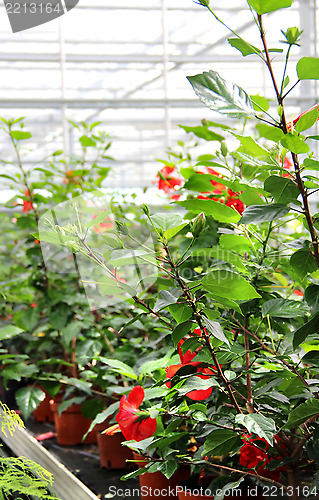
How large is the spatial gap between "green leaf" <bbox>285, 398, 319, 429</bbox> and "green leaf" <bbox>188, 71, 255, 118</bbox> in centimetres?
32

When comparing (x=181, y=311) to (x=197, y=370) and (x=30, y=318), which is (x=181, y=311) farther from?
(x=30, y=318)

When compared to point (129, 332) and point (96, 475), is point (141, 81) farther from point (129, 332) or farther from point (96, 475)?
point (96, 475)

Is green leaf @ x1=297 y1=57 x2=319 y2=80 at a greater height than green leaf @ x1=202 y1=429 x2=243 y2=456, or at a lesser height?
greater

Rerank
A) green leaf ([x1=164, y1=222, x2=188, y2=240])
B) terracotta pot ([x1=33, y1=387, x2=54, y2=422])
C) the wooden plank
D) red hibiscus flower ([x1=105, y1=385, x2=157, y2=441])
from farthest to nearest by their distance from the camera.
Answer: terracotta pot ([x1=33, y1=387, x2=54, y2=422])
the wooden plank
red hibiscus flower ([x1=105, y1=385, x2=157, y2=441])
green leaf ([x1=164, y1=222, x2=188, y2=240])

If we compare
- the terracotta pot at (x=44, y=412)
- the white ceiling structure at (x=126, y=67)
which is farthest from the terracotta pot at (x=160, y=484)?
the white ceiling structure at (x=126, y=67)

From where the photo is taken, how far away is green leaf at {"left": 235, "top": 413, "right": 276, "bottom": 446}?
53 centimetres

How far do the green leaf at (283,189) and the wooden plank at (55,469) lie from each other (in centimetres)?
54

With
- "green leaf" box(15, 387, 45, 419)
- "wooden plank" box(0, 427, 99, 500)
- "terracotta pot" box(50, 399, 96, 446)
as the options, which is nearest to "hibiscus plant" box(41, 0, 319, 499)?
"wooden plank" box(0, 427, 99, 500)

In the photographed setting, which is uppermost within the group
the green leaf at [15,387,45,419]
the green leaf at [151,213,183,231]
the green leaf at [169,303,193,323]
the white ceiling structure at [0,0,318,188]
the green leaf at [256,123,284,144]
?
the white ceiling structure at [0,0,318,188]

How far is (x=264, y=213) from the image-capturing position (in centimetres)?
49

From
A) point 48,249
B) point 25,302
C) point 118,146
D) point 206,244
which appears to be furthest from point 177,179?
point 118,146

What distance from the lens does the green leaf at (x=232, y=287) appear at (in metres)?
0.52

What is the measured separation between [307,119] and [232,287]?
179 millimetres

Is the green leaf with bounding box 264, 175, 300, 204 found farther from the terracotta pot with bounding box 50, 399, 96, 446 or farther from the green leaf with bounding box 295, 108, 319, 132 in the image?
the terracotta pot with bounding box 50, 399, 96, 446
